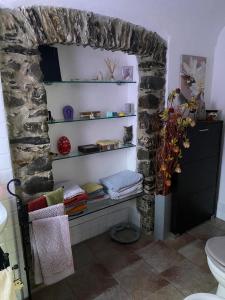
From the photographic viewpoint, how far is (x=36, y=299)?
1774mm

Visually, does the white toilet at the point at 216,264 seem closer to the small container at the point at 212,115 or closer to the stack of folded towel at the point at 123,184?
the stack of folded towel at the point at 123,184

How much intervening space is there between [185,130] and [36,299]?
1.83 metres

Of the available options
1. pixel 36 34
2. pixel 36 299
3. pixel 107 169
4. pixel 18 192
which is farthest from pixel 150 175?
pixel 36 34

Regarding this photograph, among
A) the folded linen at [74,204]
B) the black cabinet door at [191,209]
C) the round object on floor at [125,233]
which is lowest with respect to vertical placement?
the round object on floor at [125,233]

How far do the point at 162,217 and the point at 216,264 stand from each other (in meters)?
0.86

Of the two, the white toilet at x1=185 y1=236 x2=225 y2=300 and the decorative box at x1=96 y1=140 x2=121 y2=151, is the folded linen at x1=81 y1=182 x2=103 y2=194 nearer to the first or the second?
the decorative box at x1=96 y1=140 x2=121 y2=151

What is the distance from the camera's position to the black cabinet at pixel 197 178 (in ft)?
7.52

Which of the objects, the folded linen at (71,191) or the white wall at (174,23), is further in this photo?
the folded linen at (71,191)

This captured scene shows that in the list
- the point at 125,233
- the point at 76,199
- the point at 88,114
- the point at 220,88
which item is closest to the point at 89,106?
the point at 88,114

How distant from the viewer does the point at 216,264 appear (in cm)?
149

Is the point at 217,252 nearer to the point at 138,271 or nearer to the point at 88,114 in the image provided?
the point at 138,271

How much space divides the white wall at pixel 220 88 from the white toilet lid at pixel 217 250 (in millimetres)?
1188

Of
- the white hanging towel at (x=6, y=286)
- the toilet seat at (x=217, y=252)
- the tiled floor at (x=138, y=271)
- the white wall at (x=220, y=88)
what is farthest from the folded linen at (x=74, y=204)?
the white wall at (x=220, y=88)

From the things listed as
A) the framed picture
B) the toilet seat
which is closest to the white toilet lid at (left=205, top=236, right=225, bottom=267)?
the toilet seat
